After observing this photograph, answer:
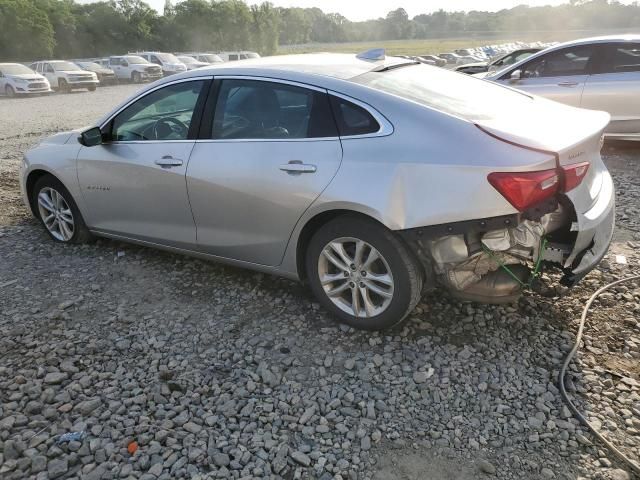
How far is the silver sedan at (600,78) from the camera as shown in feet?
24.0

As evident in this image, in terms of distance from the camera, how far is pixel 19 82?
24.5 meters

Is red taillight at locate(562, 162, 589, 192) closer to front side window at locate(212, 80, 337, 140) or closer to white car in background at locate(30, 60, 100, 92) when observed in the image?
front side window at locate(212, 80, 337, 140)

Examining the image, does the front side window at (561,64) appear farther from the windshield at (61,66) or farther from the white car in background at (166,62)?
the white car in background at (166,62)

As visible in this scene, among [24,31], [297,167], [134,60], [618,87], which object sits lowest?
[134,60]

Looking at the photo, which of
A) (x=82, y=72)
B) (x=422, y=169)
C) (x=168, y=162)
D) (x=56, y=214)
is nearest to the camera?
(x=422, y=169)

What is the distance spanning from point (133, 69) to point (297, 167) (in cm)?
3388

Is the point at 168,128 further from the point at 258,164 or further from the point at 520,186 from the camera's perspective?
the point at 520,186

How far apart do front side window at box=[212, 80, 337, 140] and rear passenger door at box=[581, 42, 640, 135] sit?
5694mm

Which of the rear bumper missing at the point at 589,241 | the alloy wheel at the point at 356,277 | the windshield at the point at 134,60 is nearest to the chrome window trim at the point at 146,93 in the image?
the alloy wheel at the point at 356,277

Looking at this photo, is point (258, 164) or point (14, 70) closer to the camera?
point (258, 164)

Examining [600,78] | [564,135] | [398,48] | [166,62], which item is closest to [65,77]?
[166,62]

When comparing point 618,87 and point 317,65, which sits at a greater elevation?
point 317,65

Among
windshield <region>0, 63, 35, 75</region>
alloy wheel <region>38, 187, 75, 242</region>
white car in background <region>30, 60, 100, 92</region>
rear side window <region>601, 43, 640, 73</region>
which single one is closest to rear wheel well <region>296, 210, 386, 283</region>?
alloy wheel <region>38, 187, 75, 242</region>

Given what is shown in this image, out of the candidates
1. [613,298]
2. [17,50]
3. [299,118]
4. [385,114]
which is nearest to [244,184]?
[299,118]
